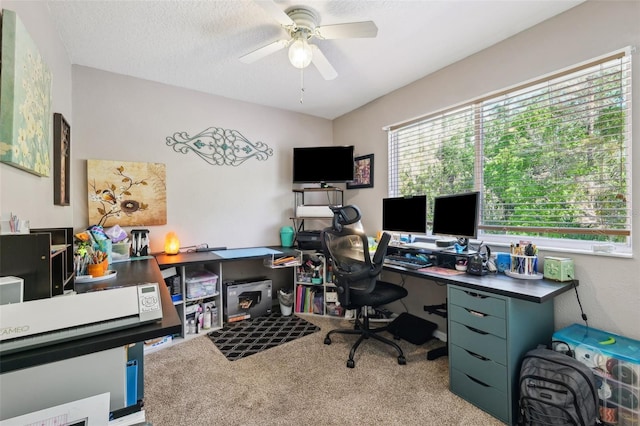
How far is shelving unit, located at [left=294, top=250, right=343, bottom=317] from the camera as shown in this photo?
3.17m

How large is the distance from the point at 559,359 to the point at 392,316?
174 centimetres

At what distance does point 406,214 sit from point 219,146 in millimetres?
2181

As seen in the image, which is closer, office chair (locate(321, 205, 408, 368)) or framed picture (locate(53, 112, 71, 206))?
framed picture (locate(53, 112, 71, 206))

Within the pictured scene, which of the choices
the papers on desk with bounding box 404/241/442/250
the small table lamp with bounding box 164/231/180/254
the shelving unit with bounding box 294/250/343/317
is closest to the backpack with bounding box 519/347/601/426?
the papers on desk with bounding box 404/241/442/250

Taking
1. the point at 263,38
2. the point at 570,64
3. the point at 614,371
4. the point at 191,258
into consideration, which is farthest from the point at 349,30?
the point at 614,371

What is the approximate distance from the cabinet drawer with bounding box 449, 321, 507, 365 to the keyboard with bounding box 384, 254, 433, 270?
1.60 ft

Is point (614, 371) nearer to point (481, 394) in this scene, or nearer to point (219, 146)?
point (481, 394)

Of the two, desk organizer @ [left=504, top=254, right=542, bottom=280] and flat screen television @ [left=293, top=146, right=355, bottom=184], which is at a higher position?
flat screen television @ [left=293, top=146, right=355, bottom=184]

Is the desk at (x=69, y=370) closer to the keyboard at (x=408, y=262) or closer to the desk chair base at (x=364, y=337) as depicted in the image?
the desk chair base at (x=364, y=337)

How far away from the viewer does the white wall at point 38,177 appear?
113 centimetres

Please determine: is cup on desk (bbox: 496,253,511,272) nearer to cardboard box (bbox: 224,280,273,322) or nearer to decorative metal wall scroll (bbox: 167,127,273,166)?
cardboard box (bbox: 224,280,273,322)

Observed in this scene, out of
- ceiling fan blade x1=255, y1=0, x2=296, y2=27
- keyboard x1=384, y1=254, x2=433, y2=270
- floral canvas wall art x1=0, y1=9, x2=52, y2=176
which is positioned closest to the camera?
floral canvas wall art x1=0, y1=9, x2=52, y2=176

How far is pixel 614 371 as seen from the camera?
146 cm

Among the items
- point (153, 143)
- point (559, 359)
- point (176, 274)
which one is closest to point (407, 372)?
point (559, 359)
